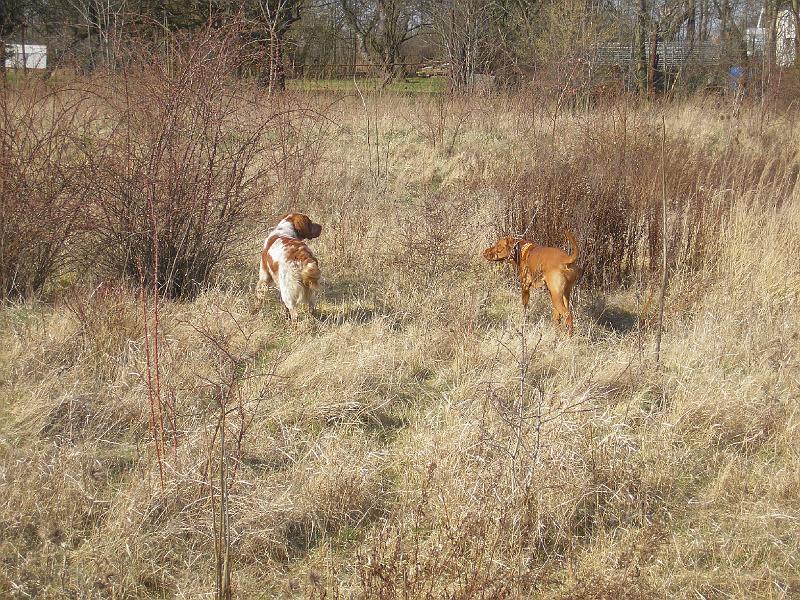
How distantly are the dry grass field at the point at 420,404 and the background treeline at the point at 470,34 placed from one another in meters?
1.27

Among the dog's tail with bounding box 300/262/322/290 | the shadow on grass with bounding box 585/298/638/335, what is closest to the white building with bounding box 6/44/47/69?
the dog's tail with bounding box 300/262/322/290

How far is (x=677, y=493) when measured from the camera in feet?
11.0

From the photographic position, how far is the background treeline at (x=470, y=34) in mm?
7867

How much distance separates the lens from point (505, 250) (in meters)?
5.02

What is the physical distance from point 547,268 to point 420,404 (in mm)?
1204

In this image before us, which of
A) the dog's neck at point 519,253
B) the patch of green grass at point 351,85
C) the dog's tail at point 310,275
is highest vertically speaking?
the patch of green grass at point 351,85

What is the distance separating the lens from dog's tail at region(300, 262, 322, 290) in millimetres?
4746

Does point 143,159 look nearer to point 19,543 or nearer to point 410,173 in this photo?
point 19,543

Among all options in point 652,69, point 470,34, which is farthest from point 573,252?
→ point 470,34

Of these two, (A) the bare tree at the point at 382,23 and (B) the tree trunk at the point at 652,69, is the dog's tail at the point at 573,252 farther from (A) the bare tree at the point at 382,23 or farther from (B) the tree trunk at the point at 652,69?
(A) the bare tree at the point at 382,23

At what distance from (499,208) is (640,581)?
456 cm

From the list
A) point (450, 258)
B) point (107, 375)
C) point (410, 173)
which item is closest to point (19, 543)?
point (107, 375)

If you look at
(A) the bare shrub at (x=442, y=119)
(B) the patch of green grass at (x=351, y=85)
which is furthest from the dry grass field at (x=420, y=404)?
(B) the patch of green grass at (x=351, y=85)

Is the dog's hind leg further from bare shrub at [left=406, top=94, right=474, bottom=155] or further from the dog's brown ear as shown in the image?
bare shrub at [left=406, top=94, right=474, bottom=155]
